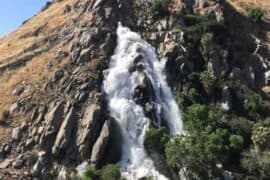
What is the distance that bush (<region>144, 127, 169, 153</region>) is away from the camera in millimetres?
75062

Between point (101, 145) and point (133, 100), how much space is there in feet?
36.2

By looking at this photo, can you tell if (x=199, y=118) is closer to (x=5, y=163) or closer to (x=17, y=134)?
(x=17, y=134)

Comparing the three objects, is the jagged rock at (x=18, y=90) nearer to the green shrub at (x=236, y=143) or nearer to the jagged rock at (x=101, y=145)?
the jagged rock at (x=101, y=145)

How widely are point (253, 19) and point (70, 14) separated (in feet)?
122

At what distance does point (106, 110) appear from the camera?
80.6 metres

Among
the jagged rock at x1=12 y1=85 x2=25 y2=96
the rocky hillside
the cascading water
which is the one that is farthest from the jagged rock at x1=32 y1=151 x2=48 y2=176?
the jagged rock at x1=12 y1=85 x2=25 y2=96

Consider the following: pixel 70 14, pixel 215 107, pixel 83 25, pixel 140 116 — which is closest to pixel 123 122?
pixel 140 116

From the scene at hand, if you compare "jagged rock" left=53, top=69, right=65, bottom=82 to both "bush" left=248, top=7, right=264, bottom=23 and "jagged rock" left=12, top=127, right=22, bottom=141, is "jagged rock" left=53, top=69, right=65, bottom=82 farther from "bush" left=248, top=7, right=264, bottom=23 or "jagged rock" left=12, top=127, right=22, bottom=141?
"bush" left=248, top=7, right=264, bottom=23

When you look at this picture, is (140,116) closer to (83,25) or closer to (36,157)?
(36,157)

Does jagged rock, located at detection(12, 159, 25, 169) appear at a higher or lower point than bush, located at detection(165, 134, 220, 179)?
higher

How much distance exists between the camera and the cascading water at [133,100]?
248 ft

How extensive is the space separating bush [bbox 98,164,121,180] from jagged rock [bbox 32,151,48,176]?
8192mm

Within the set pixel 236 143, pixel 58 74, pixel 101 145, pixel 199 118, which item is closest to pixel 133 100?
pixel 199 118

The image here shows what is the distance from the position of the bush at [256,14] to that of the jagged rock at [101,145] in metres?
46.7
